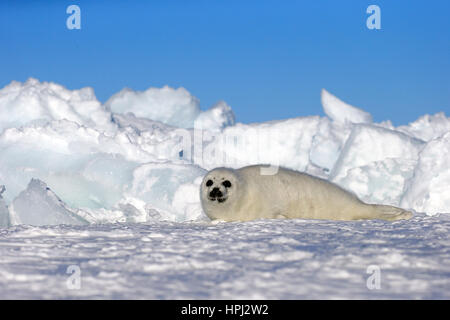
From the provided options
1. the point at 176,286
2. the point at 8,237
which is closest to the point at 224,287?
the point at 176,286

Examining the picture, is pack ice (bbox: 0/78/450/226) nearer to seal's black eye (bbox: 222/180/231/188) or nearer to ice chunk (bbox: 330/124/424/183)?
ice chunk (bbox: 330/124/424/183)

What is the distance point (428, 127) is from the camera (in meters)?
28.9

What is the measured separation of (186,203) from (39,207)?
4.32 metres

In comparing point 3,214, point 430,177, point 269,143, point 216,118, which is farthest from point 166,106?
point 3,214

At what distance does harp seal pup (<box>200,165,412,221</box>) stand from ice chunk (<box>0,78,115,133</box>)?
54.8 ft

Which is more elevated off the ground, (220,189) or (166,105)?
(166,105)

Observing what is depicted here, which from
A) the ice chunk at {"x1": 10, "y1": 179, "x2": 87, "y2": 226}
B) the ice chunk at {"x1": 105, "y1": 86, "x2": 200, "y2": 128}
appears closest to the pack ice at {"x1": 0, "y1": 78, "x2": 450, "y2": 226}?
the ice chunk at {"x1": 10, "y1": 179, "x2": 87, "y2": 226}

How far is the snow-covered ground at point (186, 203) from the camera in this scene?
2.45 m

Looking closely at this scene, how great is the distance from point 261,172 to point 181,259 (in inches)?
115

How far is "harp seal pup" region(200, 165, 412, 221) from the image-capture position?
528cm

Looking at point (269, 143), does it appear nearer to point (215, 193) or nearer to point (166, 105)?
point (166, 105)

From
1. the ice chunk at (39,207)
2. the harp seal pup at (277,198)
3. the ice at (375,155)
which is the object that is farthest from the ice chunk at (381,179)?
the harp seal pup at (277,198)

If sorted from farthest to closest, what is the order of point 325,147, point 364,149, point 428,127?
point 428,127, point 325,147, point 364,149
